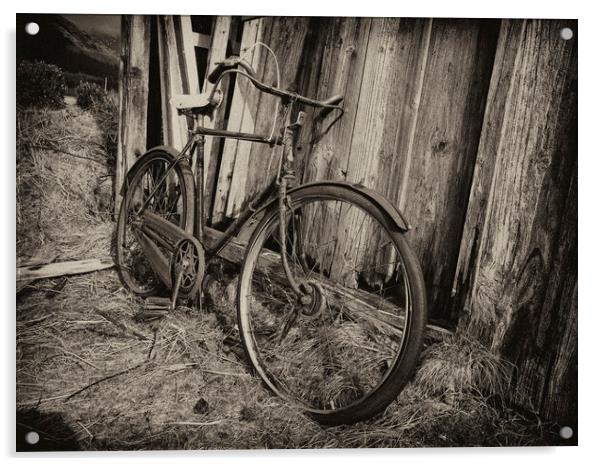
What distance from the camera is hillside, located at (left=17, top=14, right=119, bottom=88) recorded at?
1885mm

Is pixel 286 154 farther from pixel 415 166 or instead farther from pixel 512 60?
pixel 512 60

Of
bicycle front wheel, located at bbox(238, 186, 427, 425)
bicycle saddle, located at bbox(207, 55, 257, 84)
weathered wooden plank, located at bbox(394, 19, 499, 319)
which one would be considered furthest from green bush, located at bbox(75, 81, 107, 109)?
weathered wooden plank, located at bbox(394, 19, 499, 319)

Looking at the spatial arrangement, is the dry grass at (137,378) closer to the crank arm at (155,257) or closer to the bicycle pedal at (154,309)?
the bicycle pedal at (154,309)

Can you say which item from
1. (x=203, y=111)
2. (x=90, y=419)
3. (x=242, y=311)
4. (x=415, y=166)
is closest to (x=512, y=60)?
(x=415, y=166)

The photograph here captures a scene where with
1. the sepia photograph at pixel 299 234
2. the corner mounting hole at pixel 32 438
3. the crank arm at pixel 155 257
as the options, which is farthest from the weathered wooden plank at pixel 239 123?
the corner mounting hole at pixel 32 438

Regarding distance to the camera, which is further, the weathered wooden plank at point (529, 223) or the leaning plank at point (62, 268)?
the leaning plank at point (62, 268)

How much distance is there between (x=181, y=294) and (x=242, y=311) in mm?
254

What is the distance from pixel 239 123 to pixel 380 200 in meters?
0.64

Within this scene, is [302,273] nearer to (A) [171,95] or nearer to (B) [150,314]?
(B) [150,314]

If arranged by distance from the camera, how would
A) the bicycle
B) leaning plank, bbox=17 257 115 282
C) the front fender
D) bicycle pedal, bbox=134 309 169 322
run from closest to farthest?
the front fender < the bicycle < leaning plank, bbox=17 257 115 282 < bicycle pedal, bbox=134 309 169 322

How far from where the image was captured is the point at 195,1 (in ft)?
6.26

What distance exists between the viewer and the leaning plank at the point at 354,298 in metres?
1.84

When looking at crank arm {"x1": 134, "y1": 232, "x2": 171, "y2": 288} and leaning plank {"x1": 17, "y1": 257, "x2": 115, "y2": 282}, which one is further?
crank arm {"x1": 134, "y1": 232, "x2": 171, "y2": 288}

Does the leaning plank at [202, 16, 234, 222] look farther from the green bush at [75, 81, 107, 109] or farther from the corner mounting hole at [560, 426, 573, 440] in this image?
the corner mounting hole at [560, 426, 573, 440]
